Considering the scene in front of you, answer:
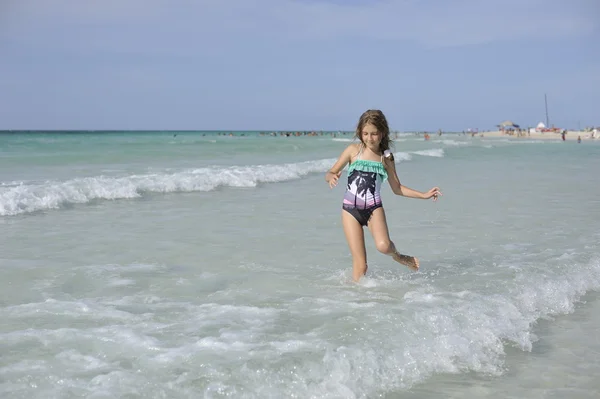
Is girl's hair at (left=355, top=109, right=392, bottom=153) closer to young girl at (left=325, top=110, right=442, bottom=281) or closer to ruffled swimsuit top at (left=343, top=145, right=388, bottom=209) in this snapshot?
young girl at (left=325, top=110, right=442, bottom=281)

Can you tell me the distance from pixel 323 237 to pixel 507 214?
4.03 metres

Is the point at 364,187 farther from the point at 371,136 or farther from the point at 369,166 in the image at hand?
the point at 371,136

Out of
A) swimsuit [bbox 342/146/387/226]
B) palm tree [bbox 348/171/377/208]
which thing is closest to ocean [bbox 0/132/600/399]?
swimsuit [bbox 342/146/387/226]

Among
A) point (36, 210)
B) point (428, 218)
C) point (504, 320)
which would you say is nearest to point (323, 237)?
point (428, 218)

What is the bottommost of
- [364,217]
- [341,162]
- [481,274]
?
[481,274]

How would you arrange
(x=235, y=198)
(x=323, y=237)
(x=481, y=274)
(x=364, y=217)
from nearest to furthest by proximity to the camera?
(x=364, y=217), (x=481, y=274), (x=323, y=237), (x=235, y=198)

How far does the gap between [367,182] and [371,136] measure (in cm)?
43

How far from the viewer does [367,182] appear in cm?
538

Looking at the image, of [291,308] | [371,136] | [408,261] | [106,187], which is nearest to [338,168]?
[371,136]

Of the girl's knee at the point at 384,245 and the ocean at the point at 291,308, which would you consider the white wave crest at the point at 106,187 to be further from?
the girl's knee at the point at 384,245

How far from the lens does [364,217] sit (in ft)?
17.8

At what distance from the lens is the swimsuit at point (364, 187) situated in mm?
5379

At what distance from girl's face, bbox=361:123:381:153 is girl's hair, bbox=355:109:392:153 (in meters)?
0.03

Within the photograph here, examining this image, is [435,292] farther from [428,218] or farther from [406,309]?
[428,218]
